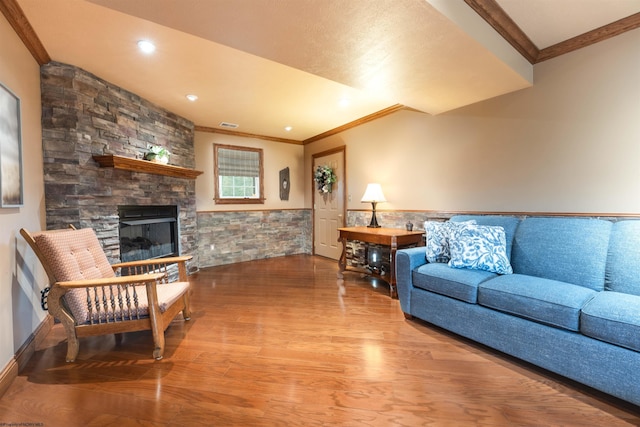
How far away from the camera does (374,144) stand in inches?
167

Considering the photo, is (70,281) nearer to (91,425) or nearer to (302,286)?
(91,425)

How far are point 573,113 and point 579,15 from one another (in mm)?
722

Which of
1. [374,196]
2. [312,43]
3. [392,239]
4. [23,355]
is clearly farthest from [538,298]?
[23,355]

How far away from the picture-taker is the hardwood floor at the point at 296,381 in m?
1.40

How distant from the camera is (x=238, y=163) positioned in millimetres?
5109

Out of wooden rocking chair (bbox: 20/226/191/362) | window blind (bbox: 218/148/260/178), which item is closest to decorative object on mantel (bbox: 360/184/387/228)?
window blind (bbox: 218/148/260/178)

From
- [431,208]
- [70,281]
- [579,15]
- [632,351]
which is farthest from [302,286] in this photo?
[579,15]

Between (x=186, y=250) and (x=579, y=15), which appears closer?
(x=579, y=15)

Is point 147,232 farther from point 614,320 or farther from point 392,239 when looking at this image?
point 614,320

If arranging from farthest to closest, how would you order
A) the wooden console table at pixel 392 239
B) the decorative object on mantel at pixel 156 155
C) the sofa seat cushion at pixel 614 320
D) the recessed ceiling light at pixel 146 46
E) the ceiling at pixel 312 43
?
the decorative object on mantel at pixel 156 155 → the wooden console table at pixel 392 239 → the recessed ceiling light at pixel 146 46 → the ceiling at pixel 312 43 → the sofa seat cushion at pixel 614 320

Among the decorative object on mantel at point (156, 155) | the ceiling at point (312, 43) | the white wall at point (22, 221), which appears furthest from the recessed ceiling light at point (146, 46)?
the decorative object on mantel at point (156, 155)

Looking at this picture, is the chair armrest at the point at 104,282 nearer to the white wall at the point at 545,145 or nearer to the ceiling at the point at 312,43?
the ceiling at the point at 312,43

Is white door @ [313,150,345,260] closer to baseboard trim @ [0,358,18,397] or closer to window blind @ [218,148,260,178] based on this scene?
window blind @ [218,148,260,178]

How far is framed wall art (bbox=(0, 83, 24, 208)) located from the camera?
1.70m
